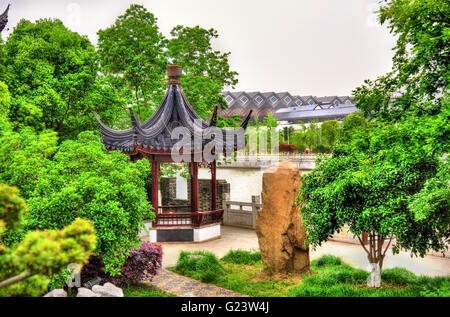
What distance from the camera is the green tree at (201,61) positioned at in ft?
52.7

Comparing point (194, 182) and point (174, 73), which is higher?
point (174, 73)

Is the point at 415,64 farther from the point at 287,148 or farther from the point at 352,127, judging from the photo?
the point at 287,148

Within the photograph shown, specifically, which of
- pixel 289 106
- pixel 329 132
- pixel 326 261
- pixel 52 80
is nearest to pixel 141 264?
pixel 326 261

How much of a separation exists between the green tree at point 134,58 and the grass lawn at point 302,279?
8.42 metres

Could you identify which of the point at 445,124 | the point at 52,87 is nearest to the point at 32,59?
the point at 52,87

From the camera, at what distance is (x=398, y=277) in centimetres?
727

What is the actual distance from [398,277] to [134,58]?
12.0m

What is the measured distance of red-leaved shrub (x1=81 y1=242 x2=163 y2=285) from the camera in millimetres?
7105

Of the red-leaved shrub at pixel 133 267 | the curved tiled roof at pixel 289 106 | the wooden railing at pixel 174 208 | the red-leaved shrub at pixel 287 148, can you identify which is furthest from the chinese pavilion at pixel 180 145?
the curved tiled roof at pixel 289 106

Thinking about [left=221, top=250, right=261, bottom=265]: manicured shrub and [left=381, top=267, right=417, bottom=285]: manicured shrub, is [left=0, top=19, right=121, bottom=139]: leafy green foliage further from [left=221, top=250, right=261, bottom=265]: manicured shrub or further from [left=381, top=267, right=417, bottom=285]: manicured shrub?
[left=381, top=267, right=417, bottom=285]: manicured shrub

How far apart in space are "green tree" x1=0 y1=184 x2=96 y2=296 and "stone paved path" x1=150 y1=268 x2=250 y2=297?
469 centimetres

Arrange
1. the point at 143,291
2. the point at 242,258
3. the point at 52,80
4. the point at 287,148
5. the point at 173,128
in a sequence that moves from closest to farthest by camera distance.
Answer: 1. the point at 143,291
2. the point at 242,258
3. the point at 173,128
4. the point at 52,80
5. the point at 287,148

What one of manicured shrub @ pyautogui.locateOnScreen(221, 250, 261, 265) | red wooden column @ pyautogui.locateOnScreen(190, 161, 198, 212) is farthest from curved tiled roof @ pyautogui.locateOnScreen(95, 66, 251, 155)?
manicured shrub @ pyautogui.locateOnScreen(221, 250, 261, 265)

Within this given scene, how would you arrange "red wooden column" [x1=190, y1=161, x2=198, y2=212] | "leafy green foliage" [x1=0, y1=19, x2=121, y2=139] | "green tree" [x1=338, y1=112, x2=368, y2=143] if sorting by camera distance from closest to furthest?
"green tree" [x1=338, y1=112, x2=368, y2=143] < "red wooden column" [x1=190, y1=161, x2=198, y2=212] < "leafy green foliage" [x1=0, y1=19, x2=121, y2=139]
